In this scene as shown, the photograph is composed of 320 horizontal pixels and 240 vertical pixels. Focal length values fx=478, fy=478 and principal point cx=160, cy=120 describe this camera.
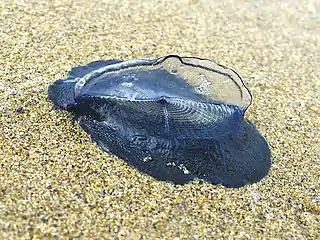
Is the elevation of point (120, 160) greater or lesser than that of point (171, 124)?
lesser

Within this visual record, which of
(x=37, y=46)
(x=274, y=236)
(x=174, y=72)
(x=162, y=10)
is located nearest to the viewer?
(x=274, y=236)

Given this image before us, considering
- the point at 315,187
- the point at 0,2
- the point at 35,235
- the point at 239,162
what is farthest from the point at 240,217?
the point at 0,2

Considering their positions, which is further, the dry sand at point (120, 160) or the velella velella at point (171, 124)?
the velella velella at point (171, 124)

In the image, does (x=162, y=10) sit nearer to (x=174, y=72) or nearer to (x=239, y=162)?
(x=174, y=72)

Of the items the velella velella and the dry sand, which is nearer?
the dry sand

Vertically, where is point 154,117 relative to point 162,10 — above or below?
above
